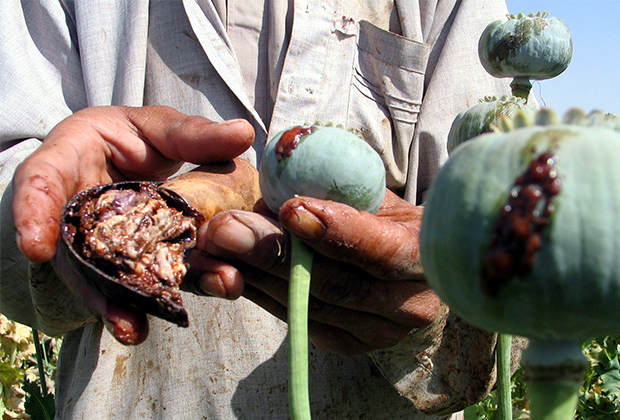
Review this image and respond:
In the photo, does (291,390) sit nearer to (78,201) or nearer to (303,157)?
(303,157)

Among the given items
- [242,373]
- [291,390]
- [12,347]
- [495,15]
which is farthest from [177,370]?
[12,347]

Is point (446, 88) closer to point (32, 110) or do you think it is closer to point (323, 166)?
point (323, 166)

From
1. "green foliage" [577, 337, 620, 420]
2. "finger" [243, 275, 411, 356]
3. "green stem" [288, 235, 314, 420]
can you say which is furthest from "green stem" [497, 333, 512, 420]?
"green foliage" [577, 337, 620, 420]

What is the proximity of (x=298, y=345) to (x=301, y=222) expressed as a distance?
258 mm

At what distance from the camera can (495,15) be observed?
2.34m

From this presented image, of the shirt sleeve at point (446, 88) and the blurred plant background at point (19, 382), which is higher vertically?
the shirt sleeve at point (446, 88)

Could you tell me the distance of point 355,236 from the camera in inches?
41.3

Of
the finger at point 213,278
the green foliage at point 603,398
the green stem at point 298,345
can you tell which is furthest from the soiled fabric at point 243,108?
the green foliage at point 603,398

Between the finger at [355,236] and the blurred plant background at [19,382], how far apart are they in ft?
8.13

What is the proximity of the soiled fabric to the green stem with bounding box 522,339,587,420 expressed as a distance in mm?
1086

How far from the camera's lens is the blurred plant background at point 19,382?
3.40 metres

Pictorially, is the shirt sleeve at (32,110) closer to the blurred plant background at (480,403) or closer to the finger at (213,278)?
the finger at (213,278)

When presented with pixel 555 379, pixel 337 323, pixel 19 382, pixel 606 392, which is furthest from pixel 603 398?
pixel 19 382

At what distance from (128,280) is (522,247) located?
0.82 m
